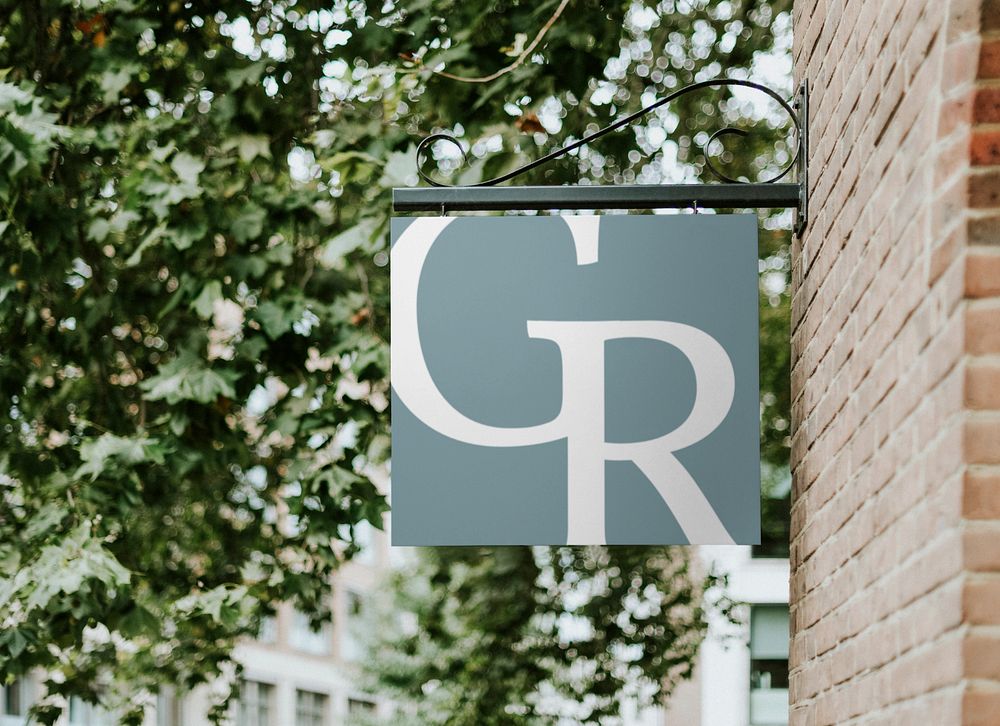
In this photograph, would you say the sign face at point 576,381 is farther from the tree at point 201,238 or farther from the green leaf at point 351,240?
the green leaf at point 351,240

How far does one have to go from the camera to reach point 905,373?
2252mm

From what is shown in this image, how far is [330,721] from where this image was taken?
32.7 metres

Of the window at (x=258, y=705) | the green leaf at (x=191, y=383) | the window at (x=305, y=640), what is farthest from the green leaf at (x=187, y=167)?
the window at (x=305, y=640)

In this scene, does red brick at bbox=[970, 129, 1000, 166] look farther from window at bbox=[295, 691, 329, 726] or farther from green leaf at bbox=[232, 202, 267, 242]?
window at bbox=[295, 691, 329, 726]

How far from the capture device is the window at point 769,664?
21078 mm

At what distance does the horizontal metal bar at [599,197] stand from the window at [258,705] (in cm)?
2640

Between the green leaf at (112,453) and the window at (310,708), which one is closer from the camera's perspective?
the green leaf at (112,453)

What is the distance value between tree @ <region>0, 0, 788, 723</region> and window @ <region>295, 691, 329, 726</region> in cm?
2370

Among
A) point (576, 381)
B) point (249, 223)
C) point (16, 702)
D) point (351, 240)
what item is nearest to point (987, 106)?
point (576, 381)

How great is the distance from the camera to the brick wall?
1.93 m

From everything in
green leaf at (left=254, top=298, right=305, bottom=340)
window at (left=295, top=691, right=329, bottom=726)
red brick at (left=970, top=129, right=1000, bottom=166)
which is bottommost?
window at (left=295, top=691, right=329, bottom=726)

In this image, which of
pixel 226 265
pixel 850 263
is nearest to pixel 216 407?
pixel 226 265

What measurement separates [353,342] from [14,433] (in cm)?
237

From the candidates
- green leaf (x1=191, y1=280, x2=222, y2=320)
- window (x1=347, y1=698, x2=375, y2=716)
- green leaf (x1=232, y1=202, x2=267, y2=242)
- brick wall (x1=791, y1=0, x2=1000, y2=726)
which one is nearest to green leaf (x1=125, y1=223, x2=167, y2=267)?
green leaf (x1=191, y1=280, x2=222, y2=320)
